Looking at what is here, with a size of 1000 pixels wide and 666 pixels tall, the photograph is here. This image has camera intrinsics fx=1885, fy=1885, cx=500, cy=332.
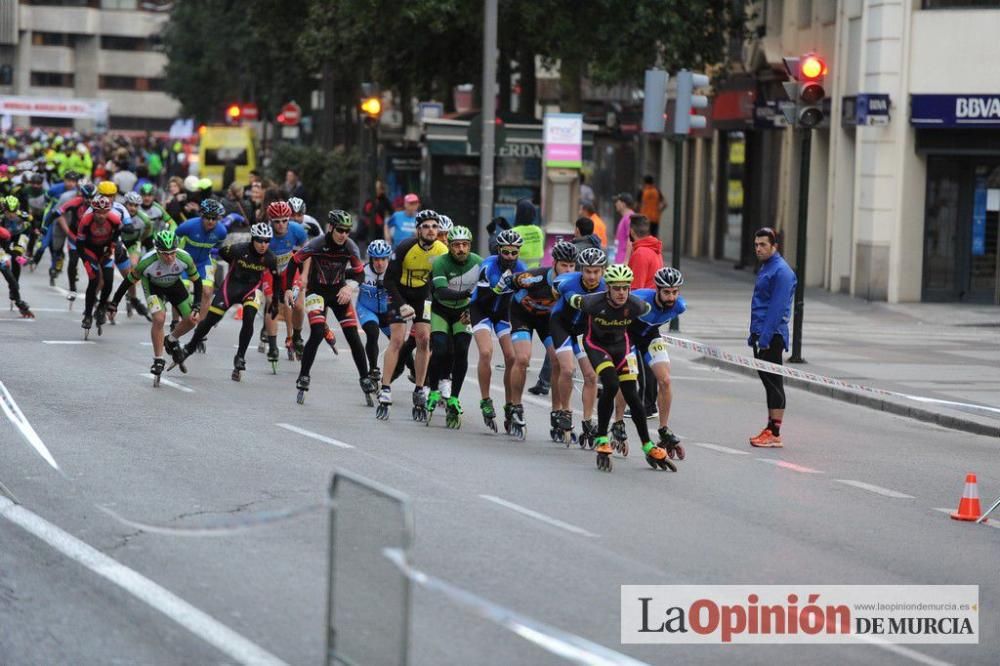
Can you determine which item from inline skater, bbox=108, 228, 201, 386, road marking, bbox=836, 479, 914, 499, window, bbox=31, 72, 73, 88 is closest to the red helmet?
inline skater, bbox=108, 228, 201, 386

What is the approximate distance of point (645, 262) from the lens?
59.1ft

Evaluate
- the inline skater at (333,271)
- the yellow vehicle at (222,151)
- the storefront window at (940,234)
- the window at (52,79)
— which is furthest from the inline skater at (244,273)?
the window at (52,79)

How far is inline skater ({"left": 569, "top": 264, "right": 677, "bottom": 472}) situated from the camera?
1396 cm

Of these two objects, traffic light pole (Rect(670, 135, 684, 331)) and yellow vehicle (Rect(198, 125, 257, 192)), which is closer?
traffic light pole (Rect(670, 135, 684, 331))

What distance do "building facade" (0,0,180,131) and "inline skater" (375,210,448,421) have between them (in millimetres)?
123736

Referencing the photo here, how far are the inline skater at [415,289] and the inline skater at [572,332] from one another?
1.77m

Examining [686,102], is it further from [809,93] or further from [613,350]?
[613,350]

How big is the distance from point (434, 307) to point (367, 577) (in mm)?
9803

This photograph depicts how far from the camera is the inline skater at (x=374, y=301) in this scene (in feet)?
57.1

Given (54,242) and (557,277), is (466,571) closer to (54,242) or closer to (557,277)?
(557,277)

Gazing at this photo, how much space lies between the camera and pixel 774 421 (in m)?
16.0

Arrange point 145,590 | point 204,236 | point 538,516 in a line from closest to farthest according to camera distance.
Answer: point 145,590 → point 538,516 → point 204,236

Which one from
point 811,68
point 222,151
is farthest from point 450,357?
point 222,151

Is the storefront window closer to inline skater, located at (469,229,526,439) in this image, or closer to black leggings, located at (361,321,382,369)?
black leggings, located at (361,321,382,369)
